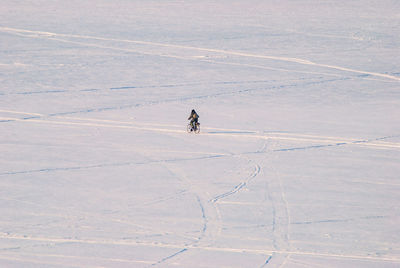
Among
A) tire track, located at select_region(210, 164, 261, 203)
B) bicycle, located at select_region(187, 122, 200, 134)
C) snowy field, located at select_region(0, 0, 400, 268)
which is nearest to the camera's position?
snowy field, located at select_region(0, 0, 400, 268)

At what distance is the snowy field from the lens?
11555 millimetres

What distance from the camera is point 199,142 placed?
57.5ft

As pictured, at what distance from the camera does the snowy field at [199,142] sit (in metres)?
11.6

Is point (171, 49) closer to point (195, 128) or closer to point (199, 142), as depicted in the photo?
point (195, 128)

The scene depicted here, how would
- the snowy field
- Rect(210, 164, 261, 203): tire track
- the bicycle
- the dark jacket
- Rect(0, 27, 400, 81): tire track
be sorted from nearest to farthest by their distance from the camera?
the snowy field
Rect(210, 164, 261, 203): tire track
the dark jacket
the bicycle
Rect(0, 27, 400, 81): tire track

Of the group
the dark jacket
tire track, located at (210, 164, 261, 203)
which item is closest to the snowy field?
tire track, located at (210, 164, 261, 203)

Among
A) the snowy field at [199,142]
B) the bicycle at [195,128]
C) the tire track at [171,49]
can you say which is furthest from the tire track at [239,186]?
the tire track at [171,49]

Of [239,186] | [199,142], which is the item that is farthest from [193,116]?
[239,186]

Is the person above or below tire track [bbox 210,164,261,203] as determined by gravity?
above

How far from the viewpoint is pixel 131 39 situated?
2988 centimetres

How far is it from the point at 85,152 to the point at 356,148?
5512 mm

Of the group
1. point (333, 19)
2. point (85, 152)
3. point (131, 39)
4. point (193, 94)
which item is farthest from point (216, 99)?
point (333, 19)

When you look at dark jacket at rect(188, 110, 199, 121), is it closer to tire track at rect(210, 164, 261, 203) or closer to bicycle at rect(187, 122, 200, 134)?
bicycle at rect(187, 122, 200, 134)

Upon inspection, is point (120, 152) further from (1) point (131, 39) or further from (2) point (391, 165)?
(1) point (131, 39)
